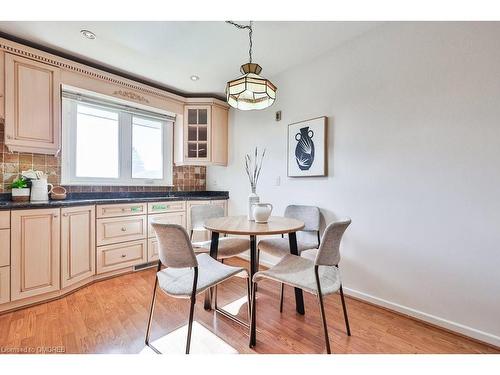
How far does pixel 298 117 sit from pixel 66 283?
283 centimetres

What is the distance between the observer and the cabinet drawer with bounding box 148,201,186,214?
2.82 meters

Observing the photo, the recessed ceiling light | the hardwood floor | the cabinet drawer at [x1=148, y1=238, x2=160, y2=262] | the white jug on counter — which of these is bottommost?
the hardwood floor

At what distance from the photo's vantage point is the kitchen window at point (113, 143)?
264 centimetres

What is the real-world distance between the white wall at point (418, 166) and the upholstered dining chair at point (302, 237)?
0.38ft

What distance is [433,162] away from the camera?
1.72 metres

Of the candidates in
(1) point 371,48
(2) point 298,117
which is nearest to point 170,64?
(2) point 298,117

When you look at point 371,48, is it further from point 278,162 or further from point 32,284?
point 32,284

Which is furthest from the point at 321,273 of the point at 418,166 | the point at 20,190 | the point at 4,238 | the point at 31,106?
the point at 31,106

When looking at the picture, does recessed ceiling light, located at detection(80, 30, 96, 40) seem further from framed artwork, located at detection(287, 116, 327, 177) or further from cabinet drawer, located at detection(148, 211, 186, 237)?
framed artwork, located at detection(287, 116, 327, 177)

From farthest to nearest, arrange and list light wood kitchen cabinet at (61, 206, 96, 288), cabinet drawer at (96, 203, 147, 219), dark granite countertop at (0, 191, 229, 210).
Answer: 1. cabinet drawer at (96, 203, 147, 219)
2. light wood kitchen cabinet at (61, 206, 96, 288)
3. dark granite countertop at (0, 191, 229, 210)

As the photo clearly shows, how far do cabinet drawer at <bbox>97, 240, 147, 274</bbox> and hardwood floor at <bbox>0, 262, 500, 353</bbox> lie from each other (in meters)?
0.35

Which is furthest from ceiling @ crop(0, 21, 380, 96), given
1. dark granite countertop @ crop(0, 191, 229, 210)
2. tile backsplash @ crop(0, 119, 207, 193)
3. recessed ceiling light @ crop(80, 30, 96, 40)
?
dark granite countertop @ crop(0, 191, 229, 210)

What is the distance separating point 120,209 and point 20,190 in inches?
32.8
